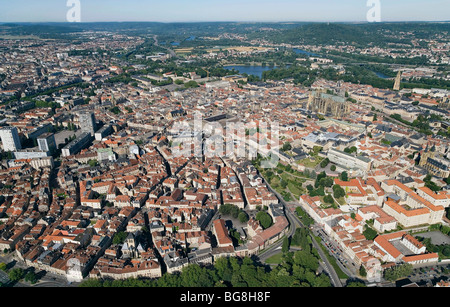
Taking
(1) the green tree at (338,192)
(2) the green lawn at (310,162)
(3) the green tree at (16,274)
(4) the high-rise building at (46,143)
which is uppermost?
(4) the high-rise building at (46,143)

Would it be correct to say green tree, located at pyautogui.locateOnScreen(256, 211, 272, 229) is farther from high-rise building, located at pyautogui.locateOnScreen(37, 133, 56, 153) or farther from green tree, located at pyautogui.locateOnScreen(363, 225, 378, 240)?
high-rise building, located at pyautogui.locateOnScreen(37, 133, 56, 153)

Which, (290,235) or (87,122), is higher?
(87,122)

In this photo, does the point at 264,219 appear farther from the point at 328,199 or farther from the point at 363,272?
the point at 363,272

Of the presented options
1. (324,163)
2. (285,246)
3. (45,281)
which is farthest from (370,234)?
(45,281)

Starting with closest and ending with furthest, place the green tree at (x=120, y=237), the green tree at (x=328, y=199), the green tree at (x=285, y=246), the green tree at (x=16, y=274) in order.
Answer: the green tree at (x=16, y=274)
the green tree at (x=285, y=246)
the green tree at (x=120, y=237)
the green tree at (x=328, y=199)

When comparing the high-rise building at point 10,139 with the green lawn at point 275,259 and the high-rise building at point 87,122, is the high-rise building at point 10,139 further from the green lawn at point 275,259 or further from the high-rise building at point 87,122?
the green lawn at point 275,259

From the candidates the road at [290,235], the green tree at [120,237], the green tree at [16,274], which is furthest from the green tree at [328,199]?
the green tree at [16,274]
